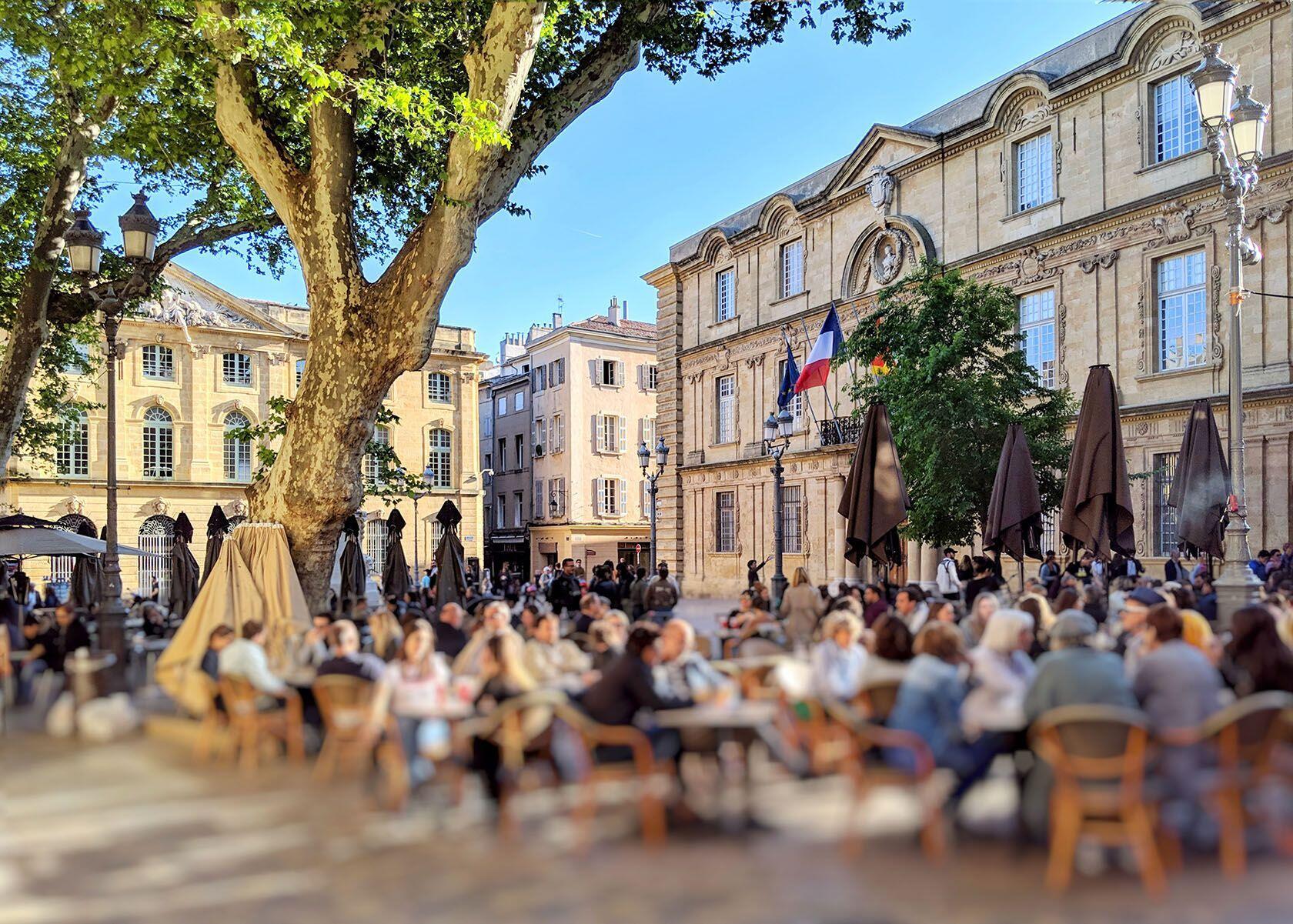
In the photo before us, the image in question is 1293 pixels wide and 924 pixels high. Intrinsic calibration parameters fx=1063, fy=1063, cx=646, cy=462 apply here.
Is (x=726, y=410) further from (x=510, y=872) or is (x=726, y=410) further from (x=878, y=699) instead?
(x=510, y=872)

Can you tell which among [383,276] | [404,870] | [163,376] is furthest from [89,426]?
[404,870]

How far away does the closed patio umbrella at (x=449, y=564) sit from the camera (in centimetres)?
1625

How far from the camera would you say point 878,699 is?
5.76 m

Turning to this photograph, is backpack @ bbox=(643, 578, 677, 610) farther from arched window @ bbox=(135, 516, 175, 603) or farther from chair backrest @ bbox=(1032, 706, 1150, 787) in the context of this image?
arched window @ bbox=(135, 516, 175, 603)

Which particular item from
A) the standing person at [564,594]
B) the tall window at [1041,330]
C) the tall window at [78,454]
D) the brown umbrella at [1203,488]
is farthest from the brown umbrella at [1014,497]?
the tall window at [78,454]

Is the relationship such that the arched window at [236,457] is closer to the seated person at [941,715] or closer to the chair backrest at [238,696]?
the chair backrest at [238,696]

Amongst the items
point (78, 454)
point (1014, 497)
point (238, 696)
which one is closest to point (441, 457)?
point (78, 454)

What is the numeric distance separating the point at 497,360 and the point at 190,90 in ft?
177

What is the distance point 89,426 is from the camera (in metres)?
43.8

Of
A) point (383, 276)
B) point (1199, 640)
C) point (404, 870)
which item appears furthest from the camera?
point (383, 276)

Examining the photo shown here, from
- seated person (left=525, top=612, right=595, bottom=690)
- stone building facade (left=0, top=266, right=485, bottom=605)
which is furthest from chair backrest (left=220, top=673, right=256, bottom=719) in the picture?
stone building facade (left=0, top=266, right=485, bottom=605)

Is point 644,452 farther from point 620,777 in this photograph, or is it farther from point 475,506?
point 620,777

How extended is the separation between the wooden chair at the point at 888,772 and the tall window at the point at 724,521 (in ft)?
96.8

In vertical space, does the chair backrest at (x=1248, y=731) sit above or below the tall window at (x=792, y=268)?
below
